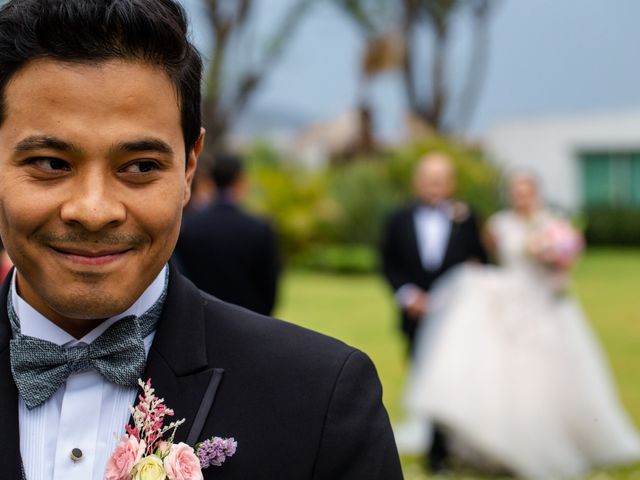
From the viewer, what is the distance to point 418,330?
7.83 meters

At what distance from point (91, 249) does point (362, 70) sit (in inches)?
1280

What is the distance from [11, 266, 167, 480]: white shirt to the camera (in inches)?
67.4

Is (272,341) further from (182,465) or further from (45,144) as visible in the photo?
(45,144)

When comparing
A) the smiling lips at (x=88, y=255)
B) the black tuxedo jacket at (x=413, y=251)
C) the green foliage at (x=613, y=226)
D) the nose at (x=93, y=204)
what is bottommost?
the green foliage at (x=613, y=226)

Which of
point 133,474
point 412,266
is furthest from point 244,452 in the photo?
point 412,266

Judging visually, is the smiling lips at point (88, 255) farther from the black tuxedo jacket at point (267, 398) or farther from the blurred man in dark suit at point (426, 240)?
the blurred man in dark suit at point (426, 240)

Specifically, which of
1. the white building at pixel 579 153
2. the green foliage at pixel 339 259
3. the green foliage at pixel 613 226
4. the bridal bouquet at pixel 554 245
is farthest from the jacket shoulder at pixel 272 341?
the white building at pixel 579 153

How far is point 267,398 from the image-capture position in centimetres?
178

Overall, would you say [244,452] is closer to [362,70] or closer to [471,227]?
[471,227]

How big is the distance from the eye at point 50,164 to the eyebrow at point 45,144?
0.02 m

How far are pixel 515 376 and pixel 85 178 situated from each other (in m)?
6.21

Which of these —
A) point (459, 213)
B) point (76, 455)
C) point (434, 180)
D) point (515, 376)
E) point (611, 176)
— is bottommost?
point (611, 176)

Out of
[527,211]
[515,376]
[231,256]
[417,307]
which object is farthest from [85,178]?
[527,211]

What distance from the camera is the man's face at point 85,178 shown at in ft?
5.29
